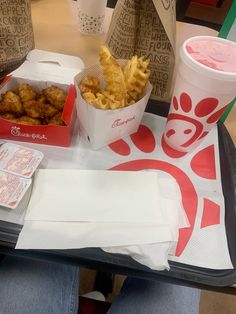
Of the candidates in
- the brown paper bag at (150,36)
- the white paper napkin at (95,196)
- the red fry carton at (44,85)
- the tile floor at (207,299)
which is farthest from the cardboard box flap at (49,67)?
the tile floor at (207,299)

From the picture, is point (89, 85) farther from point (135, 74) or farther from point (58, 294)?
point (58, 294)

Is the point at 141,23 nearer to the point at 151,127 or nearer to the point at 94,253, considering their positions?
the point at 151,127

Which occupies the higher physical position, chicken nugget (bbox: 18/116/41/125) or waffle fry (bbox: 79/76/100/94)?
waffle fry (bbox: 79/76/100/94)

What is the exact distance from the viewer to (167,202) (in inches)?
18.9

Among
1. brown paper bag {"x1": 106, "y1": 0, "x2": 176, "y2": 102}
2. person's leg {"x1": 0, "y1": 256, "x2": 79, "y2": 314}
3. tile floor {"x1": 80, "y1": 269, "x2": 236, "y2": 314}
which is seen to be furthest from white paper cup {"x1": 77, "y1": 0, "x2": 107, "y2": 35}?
tile floor {"x1": 80, "y1": 269, "x2": 236, "y2": 314}

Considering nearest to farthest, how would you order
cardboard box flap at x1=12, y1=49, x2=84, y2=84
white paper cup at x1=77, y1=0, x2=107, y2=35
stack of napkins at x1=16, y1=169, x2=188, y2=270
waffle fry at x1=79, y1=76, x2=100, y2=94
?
stack of napkins at x1=16, y1=169, x2=188, y2=270 → waffle fry at x1=79, y1=76, x2=100, y2=94 → cardboard box flap at x1=12, y1=49, x2=84, y2=84 → white paper cup at x1=77, y1=0, x2=107, y2=35

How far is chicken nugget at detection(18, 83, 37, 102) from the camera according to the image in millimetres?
574

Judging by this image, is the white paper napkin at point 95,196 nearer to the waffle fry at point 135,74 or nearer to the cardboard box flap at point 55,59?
the waffle fry at point 135,74

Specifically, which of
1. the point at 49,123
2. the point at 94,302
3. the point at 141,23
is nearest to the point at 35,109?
the point at 49,123

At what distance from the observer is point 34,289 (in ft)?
1.82

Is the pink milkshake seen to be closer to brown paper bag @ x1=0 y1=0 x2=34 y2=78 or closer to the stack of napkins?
the stack of napkins

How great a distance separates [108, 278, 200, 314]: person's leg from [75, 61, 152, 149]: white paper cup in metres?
0.31

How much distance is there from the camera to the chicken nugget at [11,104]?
0.56 metres

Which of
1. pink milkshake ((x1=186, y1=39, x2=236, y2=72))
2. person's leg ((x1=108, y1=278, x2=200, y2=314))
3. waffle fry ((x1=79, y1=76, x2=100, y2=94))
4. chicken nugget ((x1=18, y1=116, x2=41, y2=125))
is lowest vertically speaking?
person's leg ((x1=108, y1=278, x2=200, y2=314))
